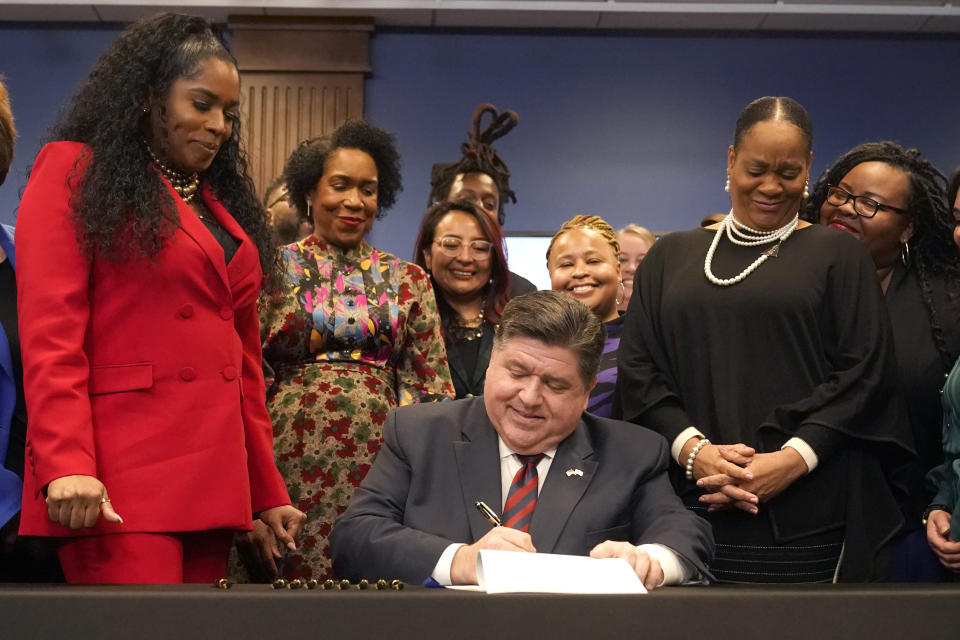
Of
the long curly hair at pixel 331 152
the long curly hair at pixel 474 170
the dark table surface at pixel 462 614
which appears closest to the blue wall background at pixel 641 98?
the long curly hair at pixel 474 170

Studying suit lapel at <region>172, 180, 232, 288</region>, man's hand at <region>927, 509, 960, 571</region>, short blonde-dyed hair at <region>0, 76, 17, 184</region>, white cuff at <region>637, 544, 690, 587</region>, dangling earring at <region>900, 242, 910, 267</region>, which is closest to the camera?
white cuff at <region>637, 544, 690, 587</region>

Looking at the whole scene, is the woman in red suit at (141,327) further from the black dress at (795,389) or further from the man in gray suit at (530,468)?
the black dress at (795,389)

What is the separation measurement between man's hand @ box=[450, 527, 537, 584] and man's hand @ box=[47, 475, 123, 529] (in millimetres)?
596

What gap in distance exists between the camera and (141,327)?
2088mm

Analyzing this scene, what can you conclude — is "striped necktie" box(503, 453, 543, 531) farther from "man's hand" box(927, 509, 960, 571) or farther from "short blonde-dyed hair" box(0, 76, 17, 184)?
"short blonde-dyed hair" box(0, 76, 17, 184)

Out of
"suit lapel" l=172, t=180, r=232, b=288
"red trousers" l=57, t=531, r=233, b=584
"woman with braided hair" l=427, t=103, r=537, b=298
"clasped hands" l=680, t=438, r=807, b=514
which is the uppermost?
"woman with braided hair" l=427, t=103, r=537, b=298

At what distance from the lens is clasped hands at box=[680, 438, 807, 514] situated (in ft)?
7.70

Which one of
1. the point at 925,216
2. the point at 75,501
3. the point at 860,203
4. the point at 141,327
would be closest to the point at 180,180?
the point at 141,327

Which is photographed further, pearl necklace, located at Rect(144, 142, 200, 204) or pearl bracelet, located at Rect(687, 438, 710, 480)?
pearl bracelet, located at Rect(687, 438, 710, 480)

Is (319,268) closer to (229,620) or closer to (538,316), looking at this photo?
(538,316)

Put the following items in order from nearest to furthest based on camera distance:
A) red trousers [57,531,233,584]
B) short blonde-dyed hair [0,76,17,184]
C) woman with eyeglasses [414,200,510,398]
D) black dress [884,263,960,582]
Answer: red trousers [57,531,233,584]
short blonde-dyed hair [0,76,17,184]
black dress [884,263,960,582]
woman with eyeglasses [414,200,510,398]

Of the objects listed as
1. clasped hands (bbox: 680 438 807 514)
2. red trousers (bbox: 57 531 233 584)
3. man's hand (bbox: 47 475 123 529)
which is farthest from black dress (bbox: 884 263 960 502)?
man's hand (bbox: 47 475 123 529)

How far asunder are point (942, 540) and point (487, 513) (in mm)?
1136

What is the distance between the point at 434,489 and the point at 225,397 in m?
0.45
